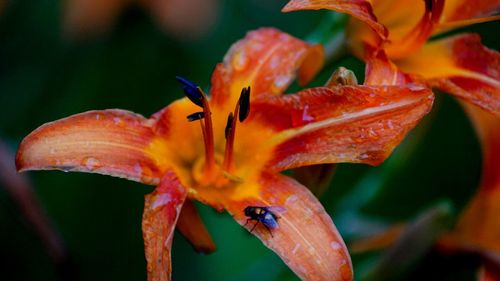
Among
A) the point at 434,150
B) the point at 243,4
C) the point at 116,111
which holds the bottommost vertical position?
the point at 434,150

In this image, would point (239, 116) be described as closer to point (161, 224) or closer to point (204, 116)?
point (204, 116)

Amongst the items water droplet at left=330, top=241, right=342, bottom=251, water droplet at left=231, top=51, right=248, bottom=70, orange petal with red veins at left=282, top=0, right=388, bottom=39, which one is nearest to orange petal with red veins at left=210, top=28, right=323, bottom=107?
water droplet at left=231, top=51, right=248, bottom=70

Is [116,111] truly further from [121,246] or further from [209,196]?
[121,246]

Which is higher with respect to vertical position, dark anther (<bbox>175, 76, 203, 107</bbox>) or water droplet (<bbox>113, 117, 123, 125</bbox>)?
dark anther (<bbox>175, 76, 203, 107</bbox>)

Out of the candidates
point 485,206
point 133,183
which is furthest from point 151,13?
point 485,206

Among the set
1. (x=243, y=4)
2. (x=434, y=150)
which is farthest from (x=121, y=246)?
(x=243, y=4)

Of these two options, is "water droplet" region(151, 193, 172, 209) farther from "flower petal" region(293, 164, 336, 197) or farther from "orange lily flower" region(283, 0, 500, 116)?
"orange lily flower" region(283, 0, 500, 116)
